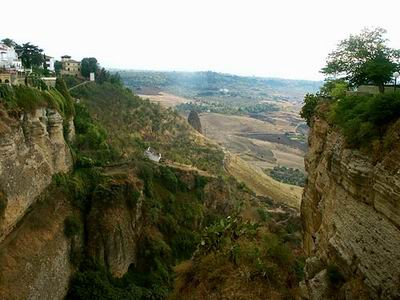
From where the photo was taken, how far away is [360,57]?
104 feet

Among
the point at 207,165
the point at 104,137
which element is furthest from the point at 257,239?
the point at 207,165

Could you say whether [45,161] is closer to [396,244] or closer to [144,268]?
[144,268]

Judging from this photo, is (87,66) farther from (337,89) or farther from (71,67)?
(337,89)

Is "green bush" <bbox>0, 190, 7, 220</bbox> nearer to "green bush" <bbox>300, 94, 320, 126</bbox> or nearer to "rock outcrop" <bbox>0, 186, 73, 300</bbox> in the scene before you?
"rock outcrop" <bbox>0, 186, 73, 300</bbox>

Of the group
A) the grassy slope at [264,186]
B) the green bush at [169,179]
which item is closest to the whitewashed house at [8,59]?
the green bush at [169,179]

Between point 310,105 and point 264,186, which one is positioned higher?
point 310,105

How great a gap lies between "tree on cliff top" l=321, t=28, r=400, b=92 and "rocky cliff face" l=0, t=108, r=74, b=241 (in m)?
23.6

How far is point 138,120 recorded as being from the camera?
245 ft

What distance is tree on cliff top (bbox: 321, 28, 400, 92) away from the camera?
2848 cm

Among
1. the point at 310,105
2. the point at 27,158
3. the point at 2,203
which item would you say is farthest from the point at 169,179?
the point at 2,203

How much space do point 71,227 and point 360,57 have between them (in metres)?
26.0

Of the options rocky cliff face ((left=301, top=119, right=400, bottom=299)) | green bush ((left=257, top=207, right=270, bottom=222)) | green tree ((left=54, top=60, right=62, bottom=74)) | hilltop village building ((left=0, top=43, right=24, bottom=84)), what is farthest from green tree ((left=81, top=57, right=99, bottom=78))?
rocky cliff face ((left=301, top=119, right=400, bottom=299))

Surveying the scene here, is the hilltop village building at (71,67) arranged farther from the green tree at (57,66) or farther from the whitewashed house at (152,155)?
the whitewashed house at (152,155)

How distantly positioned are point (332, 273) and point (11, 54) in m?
50.5
